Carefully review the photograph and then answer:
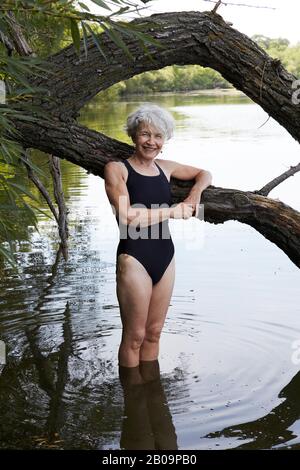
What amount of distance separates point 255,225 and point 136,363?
102 centimetres

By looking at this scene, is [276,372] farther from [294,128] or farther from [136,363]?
[294,128]

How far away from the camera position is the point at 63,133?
494 cm

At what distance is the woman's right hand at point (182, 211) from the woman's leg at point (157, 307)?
0.32m

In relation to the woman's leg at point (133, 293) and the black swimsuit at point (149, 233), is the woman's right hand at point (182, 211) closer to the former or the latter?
the black swimsuit at point (149, 233)

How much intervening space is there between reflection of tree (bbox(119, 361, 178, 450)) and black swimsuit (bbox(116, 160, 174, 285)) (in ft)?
1.91

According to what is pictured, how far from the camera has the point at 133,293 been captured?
4.58 meters

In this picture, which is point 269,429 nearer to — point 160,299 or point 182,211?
point 160,299

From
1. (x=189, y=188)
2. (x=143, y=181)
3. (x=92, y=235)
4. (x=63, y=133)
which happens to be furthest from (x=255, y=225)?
(x=92, y=235)

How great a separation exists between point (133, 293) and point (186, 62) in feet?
4.95

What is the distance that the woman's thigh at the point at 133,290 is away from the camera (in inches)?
180

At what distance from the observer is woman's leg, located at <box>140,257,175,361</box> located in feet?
15.5

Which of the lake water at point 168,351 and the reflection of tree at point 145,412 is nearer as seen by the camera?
the reflection of tree at point 145,412

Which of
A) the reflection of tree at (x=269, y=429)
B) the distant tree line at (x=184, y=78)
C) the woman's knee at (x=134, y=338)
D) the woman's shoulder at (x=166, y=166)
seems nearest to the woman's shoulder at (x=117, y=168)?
the woman's shoulder at (x=166, y=166)

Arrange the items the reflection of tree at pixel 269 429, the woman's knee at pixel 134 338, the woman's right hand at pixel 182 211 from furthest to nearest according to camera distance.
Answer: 1. the woman's knee at pixel 134 338
2. the woman's right hand at pixel 182 211
3. the reflection of tree at pixel 269 429
